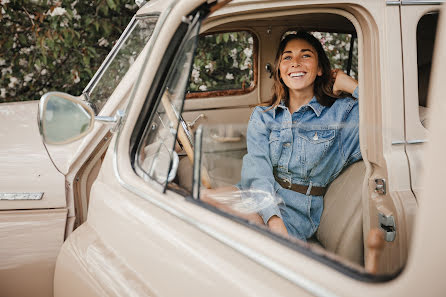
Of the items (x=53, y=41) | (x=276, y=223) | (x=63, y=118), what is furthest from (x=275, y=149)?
(x=53, y=41)

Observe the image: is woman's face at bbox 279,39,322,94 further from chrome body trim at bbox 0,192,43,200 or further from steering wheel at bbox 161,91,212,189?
chrome body trim at bbox 0,192,43,200

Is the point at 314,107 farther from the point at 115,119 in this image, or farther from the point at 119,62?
the point at 119,62

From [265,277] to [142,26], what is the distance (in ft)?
6.55

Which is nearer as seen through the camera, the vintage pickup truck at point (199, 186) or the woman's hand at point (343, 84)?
the vintage pickup truck at point (199, 186)

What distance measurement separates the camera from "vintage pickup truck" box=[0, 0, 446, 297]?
30.0 inches

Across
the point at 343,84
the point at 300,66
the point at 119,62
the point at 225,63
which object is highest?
the point at 225,63

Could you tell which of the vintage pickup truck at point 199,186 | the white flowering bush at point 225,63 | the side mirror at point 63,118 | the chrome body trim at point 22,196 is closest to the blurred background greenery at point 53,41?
the white flowering bush at point 225,63

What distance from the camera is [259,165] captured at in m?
1.69

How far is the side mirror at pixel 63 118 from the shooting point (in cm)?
146

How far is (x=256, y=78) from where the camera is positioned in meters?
3.21

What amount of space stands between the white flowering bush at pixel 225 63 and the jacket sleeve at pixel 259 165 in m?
1.11

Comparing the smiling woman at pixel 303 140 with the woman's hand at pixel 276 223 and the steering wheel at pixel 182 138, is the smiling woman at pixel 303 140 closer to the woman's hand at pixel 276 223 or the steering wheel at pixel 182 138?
the woman's hand at pixel 276 223

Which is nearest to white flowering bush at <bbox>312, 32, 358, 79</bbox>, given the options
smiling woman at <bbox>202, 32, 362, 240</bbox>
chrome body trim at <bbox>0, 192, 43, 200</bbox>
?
smiling woman at <bbox>202, 32, 362, 240</bbox>

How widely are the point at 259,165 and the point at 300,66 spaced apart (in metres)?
0.68
